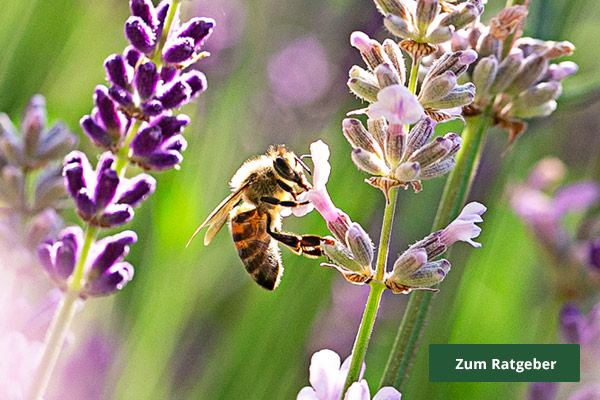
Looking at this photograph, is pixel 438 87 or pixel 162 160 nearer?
pixel 438 87

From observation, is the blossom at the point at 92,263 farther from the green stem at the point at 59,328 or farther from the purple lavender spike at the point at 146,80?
the purple lavender spike at the point at 146,80

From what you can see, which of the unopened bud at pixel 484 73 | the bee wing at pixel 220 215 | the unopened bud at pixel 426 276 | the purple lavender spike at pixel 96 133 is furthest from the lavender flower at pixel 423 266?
the bee wing at pixel 220 215

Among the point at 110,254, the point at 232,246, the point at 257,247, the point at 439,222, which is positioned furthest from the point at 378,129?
the point at 232,246

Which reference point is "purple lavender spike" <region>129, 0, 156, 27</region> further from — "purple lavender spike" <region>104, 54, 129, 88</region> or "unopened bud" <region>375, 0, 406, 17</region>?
"unopened bud" <region>375, 0, 406, 17</region>

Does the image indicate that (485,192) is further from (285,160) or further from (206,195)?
(285,160)

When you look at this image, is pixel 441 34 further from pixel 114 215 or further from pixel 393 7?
pixel 114 215

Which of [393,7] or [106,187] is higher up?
[393,7]
